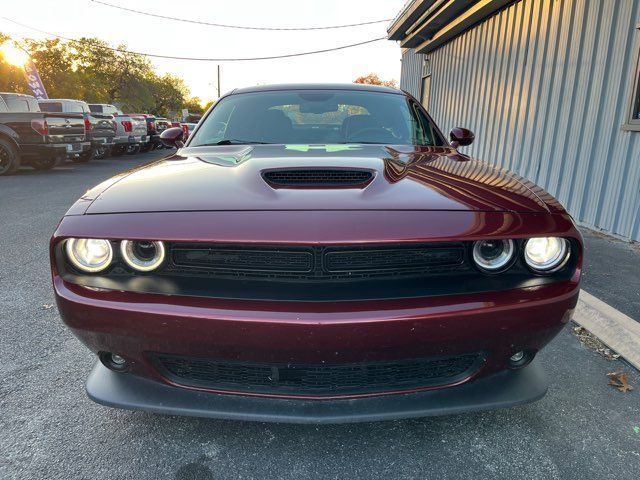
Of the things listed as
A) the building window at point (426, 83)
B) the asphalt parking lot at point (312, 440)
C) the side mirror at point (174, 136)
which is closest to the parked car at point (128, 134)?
the building window at point (426, 83)

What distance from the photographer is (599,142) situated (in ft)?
16.9

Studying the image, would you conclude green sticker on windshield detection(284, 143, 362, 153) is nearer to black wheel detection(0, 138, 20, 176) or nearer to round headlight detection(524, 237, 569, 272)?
round headlight detection(524, 237, 569, 272)

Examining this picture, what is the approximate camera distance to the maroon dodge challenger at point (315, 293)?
4.79ft

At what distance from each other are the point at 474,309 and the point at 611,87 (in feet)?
15.5

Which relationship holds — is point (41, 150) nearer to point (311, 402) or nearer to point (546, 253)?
point (311, 402)

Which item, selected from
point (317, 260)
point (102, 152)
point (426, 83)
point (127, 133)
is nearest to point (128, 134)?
point (127, 133)

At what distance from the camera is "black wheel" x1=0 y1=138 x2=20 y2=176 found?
10.5m

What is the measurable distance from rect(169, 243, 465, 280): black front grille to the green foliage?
114 ft

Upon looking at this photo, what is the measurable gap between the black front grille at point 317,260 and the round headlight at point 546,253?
259 millimetres

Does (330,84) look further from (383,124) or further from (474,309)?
(474,309)

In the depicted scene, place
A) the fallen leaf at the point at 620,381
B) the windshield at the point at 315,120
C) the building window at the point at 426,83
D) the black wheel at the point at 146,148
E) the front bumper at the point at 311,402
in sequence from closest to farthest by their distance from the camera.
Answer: the front bumper at the point at 311,402 < the fallen leaf at the point at 620,381 < the windshield at the point at 315,120 < the building window at the point at 426,83 < the black wheel at the point at 146,148

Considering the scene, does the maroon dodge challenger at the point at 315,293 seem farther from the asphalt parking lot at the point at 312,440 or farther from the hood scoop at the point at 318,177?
the asphalt parking lot at the point at 312,440

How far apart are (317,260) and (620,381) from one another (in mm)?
1861

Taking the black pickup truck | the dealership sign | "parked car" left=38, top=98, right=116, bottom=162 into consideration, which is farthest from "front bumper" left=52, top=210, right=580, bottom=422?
Result: the dealership sign
